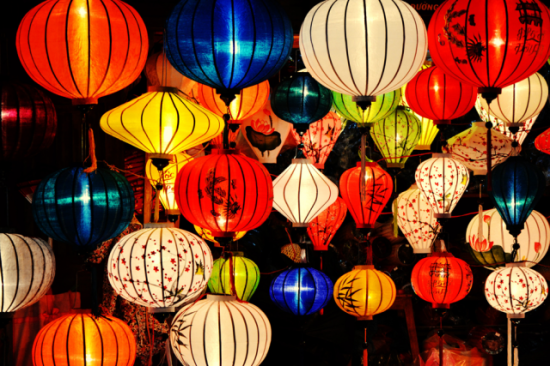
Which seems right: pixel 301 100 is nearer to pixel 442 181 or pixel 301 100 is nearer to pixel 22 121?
pixel 442 181

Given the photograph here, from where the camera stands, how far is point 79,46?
2.51 meters

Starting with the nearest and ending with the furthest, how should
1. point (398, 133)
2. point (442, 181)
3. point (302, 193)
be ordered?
point (302, 193)
point (442, 181)
point (398, 133)

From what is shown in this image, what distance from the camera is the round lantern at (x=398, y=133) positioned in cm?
402

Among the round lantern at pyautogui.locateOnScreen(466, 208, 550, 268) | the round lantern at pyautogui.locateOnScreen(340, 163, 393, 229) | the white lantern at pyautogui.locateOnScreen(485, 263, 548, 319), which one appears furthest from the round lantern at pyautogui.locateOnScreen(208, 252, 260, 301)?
the white lantern at pyautogui.locateOnScreen(485, 263, 548, 319)

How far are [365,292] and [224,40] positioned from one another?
80.9 inches

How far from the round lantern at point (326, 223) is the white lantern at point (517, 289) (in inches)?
38.5

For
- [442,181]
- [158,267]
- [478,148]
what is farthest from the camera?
[478,148]

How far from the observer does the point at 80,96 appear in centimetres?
260

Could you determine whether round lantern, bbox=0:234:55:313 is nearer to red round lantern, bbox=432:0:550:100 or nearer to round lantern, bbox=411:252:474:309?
red round lantern, bbox=432:0:550:100

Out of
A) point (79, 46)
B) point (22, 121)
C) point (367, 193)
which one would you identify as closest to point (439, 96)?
point (367, 193)

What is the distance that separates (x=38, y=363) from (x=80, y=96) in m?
1.15

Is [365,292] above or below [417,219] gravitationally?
below

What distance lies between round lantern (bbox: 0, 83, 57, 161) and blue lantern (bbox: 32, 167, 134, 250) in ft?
0.67

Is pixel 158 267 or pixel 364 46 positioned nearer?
pixel 364 46
